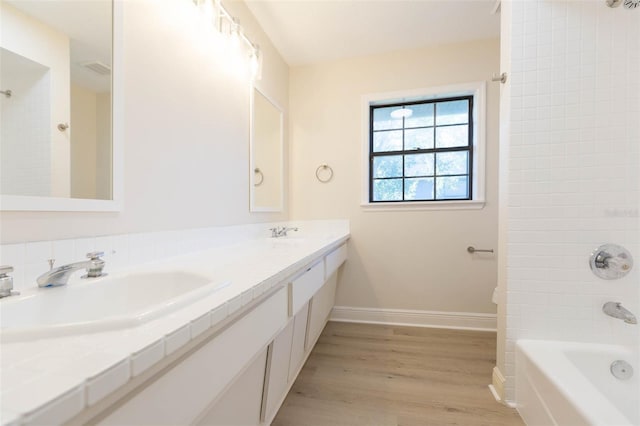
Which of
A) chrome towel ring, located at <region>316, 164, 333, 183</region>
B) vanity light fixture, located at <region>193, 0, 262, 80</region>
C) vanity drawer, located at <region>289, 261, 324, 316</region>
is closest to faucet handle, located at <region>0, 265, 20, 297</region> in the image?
vanity drawer, located at <region>289, 261, 324, 316</region>

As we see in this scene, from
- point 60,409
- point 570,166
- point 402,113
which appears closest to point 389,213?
point 402,113

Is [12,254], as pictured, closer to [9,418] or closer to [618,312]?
[9,418]

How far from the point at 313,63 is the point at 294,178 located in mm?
1146

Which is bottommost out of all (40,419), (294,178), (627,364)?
(627,364)

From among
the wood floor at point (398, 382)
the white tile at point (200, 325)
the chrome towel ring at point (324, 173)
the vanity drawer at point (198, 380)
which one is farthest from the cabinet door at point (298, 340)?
the chrome towel ring at point (324, 173)

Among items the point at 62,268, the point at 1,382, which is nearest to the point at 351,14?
the point at 62,268

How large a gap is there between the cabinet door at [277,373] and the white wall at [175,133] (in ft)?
2.34

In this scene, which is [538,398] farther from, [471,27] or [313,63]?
[313,63]

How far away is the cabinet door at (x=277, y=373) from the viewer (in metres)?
1.15

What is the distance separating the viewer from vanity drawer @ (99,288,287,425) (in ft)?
1.43

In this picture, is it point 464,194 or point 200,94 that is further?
point 464,194

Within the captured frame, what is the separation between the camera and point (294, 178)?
2.73 m

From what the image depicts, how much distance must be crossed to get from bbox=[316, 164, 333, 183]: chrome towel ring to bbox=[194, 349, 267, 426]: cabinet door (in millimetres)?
1821

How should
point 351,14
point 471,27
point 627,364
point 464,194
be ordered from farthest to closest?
point 464,194 → point 471,27 → point 351,14 → point 627,364
